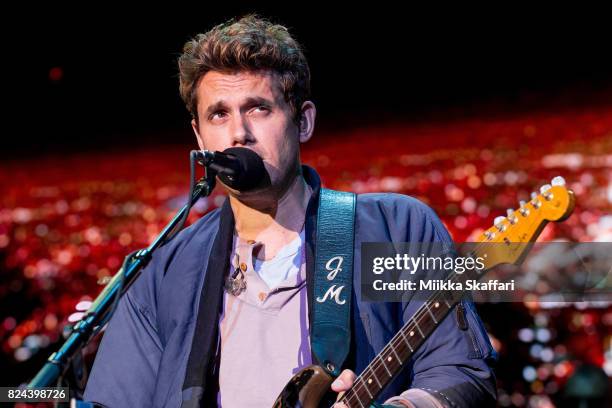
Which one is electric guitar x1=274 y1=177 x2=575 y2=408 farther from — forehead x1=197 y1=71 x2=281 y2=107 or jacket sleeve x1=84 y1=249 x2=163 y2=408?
forehead x1=197 y1=71 x2=281 y2=107

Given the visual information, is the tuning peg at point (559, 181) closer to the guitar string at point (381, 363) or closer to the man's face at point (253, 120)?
the guitar string at point (381, 363)

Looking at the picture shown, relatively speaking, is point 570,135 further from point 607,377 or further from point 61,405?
point 61,405

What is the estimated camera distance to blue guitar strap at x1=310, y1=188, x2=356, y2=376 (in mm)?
1978

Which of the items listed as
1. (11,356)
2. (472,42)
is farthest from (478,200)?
(11,356)

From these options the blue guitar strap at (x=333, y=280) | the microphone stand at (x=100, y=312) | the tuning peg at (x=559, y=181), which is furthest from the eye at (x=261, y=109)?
the tuning peg at (x=559, y=181)

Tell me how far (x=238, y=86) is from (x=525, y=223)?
88 cm

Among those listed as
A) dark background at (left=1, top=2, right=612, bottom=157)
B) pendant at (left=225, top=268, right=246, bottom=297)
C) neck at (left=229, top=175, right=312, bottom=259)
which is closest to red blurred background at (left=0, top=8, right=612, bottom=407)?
dark background at (left=1, top=2, right=612, bottom=157)

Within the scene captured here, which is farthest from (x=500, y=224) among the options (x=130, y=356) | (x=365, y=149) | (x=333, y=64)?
(x=365, y=149)

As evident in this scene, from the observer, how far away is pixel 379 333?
2041mm

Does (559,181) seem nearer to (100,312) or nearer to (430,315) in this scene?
(430,315)

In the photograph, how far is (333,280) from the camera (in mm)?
2094

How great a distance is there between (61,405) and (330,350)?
66 cm

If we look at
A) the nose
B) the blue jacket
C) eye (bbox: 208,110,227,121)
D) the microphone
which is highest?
eye (bbox: 208,110,227,121)

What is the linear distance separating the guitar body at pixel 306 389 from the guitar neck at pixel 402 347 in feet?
0.20
